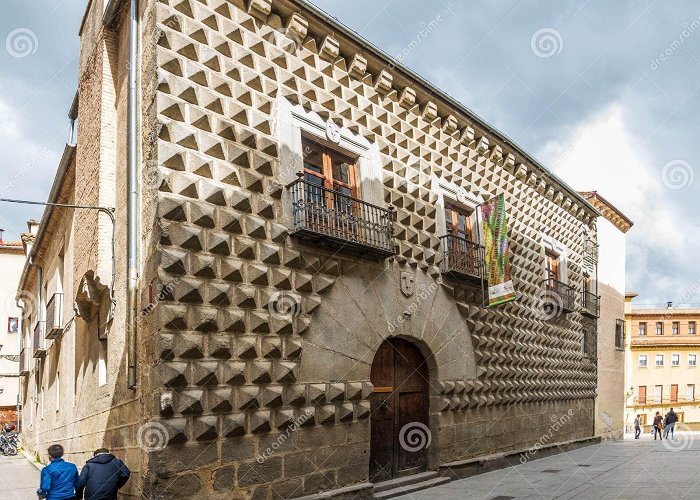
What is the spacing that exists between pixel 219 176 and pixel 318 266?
205cm

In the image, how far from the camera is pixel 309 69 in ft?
31.4

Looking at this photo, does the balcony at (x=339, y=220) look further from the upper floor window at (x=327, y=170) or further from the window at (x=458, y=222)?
the window at (x=458, y=222)

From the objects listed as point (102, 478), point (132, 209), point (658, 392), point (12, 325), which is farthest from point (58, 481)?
point (658, 392)

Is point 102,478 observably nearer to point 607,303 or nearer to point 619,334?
point 607,303

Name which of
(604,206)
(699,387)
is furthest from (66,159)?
(699,387)

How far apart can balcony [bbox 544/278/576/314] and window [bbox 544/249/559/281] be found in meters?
0.28

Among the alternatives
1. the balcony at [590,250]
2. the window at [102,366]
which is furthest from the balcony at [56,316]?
the balcony at [590,250]

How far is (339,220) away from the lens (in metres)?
9.41

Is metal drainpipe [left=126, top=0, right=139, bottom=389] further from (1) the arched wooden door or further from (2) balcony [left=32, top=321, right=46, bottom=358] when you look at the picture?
(2) balcony [left=32, top=321, right=46, bottom=358]

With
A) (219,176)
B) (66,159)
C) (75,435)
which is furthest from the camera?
(66,159)

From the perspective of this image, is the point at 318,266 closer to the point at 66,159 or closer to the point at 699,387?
the point at 66,159

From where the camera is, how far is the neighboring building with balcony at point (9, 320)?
113 feet

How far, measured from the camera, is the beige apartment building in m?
7.46

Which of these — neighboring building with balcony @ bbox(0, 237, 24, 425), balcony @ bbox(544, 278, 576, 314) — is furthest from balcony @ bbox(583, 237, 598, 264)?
neighboring building with balcony @ bbox(0, 237, 24, 425)
